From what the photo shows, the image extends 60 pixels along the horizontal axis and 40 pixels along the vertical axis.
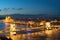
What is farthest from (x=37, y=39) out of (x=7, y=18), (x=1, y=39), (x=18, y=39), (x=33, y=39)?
(x=7, y=18)

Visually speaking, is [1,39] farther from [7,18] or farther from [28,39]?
[7,18]

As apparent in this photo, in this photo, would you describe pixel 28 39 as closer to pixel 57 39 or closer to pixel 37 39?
pixel 37 39

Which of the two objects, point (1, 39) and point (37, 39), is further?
point (37, 39)

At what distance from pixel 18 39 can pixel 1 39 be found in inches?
54.3

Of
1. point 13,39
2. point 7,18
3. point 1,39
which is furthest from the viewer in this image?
point 7,18

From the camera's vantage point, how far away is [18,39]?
12.0m

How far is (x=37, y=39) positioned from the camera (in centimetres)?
1236

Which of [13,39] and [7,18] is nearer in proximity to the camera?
[13,39]

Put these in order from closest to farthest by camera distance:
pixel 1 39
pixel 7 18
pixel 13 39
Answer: pixel 1 39
pixel 13 39
pixel 7 18

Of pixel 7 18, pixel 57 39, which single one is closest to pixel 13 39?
pixel 57 39

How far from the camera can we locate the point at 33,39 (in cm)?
1250

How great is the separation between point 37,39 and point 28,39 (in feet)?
1.81

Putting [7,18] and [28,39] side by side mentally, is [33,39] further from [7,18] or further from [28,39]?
[7,18]

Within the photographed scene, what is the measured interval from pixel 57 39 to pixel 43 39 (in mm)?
1013
